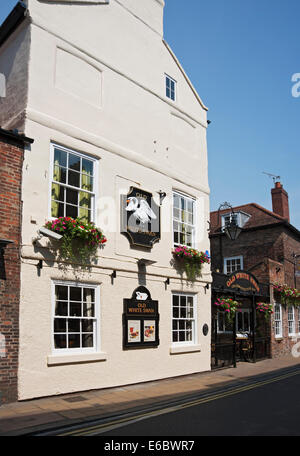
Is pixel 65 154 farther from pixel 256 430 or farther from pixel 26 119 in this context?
pixel 256 430

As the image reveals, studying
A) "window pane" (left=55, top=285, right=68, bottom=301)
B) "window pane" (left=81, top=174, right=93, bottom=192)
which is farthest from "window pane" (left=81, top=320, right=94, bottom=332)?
"window pane" (left=81, top=174, right=93, bottom=192)

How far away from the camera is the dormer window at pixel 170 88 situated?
48.1 feet

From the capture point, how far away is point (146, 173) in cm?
1287

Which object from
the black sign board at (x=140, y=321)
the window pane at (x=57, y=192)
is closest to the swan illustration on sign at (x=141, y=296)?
the black sign board at (x=140, y=321)

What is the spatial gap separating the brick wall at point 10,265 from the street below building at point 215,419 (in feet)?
7.39

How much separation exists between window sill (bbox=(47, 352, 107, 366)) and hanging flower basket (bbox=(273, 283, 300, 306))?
12.1 m

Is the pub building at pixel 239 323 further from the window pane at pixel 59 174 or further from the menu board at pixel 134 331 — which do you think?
the window pane at pixel 59 174

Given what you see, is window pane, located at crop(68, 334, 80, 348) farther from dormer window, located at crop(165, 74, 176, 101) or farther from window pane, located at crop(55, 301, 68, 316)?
dormer window, located at crop(165, 74, 176, 101)

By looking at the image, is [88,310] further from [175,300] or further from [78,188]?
[175,300]

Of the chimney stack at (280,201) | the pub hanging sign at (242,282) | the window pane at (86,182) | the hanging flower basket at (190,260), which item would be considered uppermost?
the chimney stack at (280,201)

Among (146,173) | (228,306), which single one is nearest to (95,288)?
(146,173)

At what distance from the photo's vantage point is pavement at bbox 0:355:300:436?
7141mm

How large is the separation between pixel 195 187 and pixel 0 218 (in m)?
7.92

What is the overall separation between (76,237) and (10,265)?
1.78 meters
